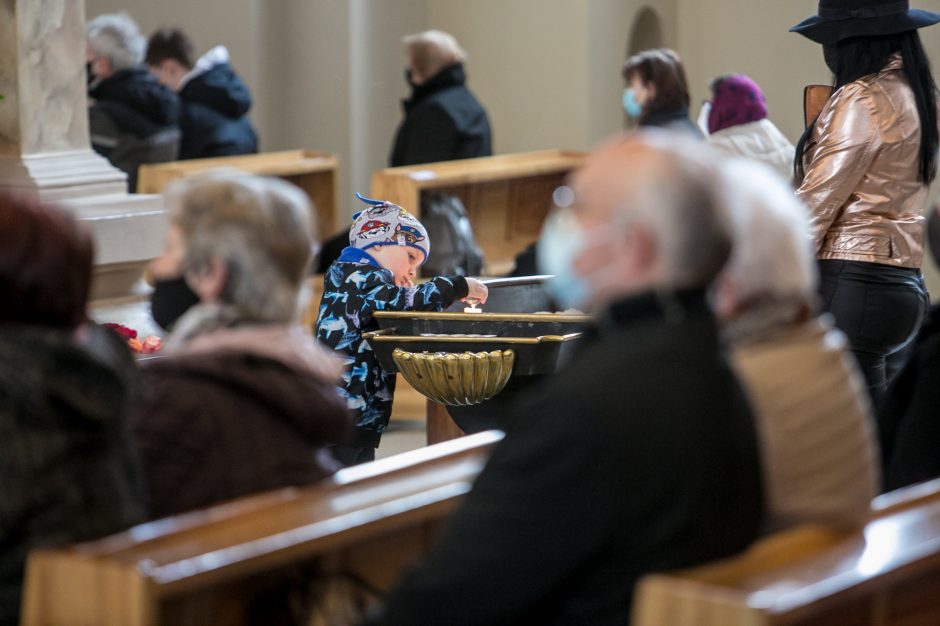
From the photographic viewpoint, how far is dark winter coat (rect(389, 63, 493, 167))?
9141 mm

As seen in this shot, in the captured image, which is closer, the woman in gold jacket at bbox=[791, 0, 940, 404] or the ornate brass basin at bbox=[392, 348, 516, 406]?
the ornate brass basin at bbox=[392, 348, 516, 406]

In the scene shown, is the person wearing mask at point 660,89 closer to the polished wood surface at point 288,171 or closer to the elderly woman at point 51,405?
the polished wood surface at point 288,171

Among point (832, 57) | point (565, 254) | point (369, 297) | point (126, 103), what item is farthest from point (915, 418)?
point (126, 103)

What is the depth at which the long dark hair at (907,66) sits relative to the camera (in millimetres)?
5121

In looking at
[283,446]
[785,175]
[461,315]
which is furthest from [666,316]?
[785,175]

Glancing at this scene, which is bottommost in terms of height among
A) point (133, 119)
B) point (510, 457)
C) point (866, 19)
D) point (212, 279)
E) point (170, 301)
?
point (170, 301)

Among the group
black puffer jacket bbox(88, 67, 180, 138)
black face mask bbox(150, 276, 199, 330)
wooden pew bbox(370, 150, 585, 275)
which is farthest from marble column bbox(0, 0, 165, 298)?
wooden pew bbox(370, 150, 585, 275)

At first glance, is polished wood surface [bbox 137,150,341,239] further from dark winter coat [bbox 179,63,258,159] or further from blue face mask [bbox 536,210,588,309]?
blue face mask [bbox 536,210,588,309]

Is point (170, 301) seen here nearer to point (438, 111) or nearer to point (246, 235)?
point (246, 235)

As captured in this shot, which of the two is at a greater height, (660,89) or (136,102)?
(660,89)

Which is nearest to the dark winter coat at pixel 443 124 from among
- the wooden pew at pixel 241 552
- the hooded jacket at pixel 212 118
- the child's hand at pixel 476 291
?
the hooded jacket at pixel 212 118

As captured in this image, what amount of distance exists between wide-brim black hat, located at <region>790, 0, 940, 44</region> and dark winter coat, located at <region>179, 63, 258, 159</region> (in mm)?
5076

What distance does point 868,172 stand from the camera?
202 inches

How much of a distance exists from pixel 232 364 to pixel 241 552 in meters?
0.37
